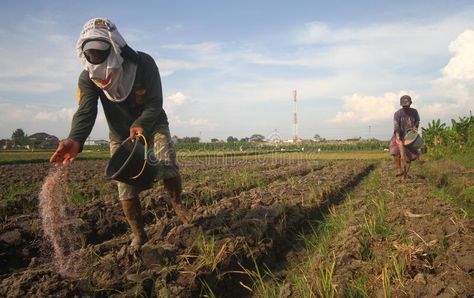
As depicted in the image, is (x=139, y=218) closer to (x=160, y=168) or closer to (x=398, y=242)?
(x=160, y=168)

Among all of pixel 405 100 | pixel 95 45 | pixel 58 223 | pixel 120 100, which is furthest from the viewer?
pixel 405 100

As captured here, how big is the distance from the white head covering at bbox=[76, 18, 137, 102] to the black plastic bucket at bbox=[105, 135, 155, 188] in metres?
0.47

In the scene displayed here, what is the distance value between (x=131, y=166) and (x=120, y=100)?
2.16 feet

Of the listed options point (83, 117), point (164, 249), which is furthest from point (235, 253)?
point (83, 117)

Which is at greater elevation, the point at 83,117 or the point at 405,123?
the point at 405,123

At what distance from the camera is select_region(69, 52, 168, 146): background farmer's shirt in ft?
10.8

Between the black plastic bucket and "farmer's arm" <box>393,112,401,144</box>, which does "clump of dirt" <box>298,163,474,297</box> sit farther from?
"farmer's arm" <box>393,112,401,144</box>

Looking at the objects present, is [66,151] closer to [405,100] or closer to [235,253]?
[235,253]

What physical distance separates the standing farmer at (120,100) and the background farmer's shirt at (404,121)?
17.6 ft

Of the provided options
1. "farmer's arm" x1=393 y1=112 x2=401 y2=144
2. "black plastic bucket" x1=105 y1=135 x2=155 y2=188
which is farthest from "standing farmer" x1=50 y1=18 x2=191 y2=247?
"farmer's arm" x1=393 y1=112 x2=401 y2=144

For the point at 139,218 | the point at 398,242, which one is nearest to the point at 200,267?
the point at 139,218

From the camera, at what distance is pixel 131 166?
307 centimetres

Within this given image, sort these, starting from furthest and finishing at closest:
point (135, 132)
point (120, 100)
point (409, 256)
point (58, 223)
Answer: point (58, 223) < point (120, 100) < point (135, 132) < point (409, 256)

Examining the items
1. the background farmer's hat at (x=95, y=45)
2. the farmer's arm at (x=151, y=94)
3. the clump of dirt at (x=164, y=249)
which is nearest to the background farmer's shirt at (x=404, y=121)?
the clump of dirt at (x=164, y=249)
